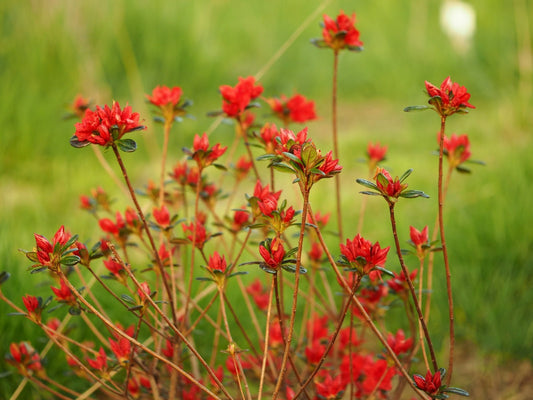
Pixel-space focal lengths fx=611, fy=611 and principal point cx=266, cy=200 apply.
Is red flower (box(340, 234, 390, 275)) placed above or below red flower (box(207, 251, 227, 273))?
above

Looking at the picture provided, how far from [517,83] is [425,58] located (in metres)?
0.87

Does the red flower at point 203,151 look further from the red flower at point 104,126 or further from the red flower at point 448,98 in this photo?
the red flower at point 448,98

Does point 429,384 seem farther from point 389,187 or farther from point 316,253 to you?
point 316,253

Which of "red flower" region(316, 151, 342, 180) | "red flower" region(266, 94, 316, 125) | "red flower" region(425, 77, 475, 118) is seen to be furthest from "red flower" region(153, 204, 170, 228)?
"red flower" region(425, 77, 475, 118)

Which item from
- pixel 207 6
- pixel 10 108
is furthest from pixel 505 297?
pixel 207 6

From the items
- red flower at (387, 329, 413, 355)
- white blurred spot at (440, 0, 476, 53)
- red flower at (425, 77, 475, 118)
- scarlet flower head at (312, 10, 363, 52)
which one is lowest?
red flower at (387, 329, 413, 355)

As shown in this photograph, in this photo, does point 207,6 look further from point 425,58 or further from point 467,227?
point 467,227

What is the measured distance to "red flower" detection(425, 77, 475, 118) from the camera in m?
1.12

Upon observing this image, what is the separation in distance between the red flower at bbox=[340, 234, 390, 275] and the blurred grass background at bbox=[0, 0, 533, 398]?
46.1 inches

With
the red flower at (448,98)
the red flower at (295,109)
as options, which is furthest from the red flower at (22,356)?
the red flower at (448,98)

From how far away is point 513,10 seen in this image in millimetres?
5539

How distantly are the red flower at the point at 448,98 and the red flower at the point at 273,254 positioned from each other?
0.39 metres

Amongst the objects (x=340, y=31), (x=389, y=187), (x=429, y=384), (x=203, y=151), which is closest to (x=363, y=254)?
(x=389, y=187)

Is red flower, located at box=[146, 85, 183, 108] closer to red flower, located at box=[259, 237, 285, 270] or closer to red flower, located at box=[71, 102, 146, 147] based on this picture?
red flower, located at box=[71, 102, 146, 147]
